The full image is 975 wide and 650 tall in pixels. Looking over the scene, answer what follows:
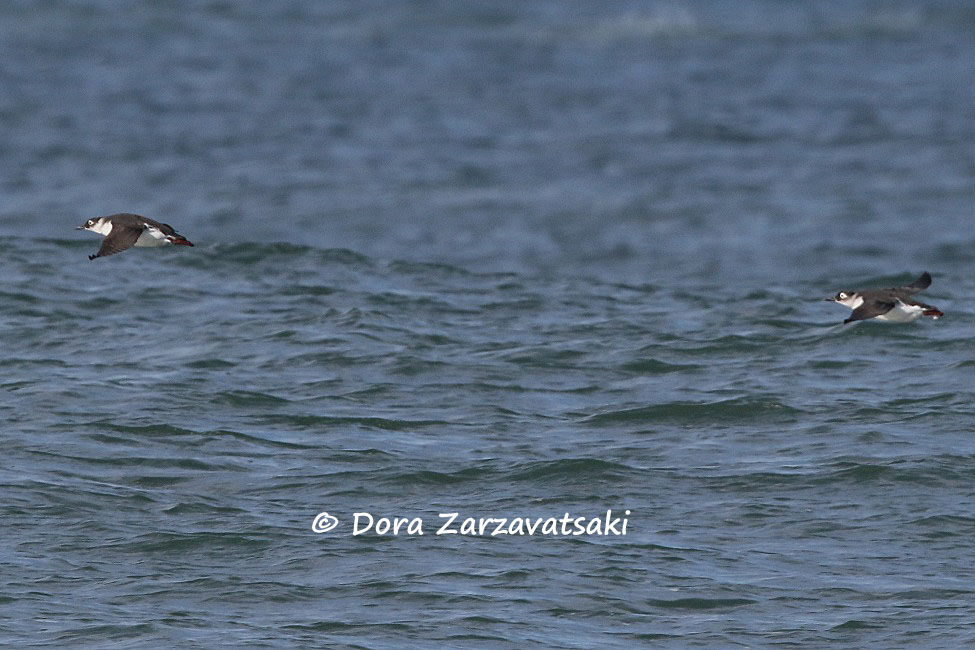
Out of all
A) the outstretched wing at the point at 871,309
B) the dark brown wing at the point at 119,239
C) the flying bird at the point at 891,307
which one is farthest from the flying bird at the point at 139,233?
the flying bird at the point at 891,307

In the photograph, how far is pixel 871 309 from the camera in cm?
1653

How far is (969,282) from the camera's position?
1001 inches

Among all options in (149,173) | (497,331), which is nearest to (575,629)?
(497,331)

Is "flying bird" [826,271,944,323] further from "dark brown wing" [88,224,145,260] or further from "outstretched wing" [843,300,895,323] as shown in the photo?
"dark brown wing" [88,224,145,260]

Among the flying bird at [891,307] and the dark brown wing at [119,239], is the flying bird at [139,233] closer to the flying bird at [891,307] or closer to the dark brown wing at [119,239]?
the dark brown wing at [119,239]

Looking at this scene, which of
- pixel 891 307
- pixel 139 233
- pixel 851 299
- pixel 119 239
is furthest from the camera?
pixel 851 299

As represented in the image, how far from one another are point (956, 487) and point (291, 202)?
1621cm

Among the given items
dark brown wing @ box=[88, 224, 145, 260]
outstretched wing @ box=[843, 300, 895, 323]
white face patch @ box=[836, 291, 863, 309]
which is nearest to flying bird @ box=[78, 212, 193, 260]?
dark brown wing @ box=[88, 224, 145, 260]

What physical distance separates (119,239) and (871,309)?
6.82 metres

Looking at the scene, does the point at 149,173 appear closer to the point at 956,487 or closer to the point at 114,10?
the point at 956,487

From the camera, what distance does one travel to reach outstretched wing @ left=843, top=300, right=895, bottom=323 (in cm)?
1627

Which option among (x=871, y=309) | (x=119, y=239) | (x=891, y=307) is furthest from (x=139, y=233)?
(x=891, y=307)

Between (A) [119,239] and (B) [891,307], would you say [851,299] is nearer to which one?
(B) [891,307]

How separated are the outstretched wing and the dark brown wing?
645 centimetres
